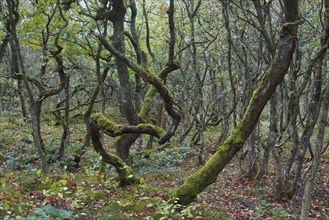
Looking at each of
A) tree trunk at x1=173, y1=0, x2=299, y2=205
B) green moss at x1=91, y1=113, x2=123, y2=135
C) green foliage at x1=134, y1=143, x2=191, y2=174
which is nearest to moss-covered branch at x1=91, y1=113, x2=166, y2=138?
green moss at x1=91, y1=113, x2=123, y2=135

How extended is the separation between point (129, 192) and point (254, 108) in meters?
2.81

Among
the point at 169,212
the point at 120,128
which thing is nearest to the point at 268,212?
the point at 169,212

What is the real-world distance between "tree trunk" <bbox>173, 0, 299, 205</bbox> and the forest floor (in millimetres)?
289

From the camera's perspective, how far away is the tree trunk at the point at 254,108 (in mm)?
5113

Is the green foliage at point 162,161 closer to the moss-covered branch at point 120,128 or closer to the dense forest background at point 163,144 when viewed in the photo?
the dense forest background at point 163,144

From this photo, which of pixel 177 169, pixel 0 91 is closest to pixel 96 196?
pixel 177 169

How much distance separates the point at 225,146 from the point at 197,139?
9843mm

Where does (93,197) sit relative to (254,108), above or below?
below

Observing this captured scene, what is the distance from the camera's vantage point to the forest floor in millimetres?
5188

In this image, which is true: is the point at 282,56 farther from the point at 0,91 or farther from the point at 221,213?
the point at 0,91

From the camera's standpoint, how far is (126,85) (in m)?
8.71

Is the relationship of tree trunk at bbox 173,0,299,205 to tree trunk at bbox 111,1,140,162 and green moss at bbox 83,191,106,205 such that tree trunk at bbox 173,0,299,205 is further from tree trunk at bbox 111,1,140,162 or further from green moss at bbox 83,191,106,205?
tree trunk at bbox 111,1,140,162

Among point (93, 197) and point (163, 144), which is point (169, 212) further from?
point (163, 144)

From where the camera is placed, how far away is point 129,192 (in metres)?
6.29
